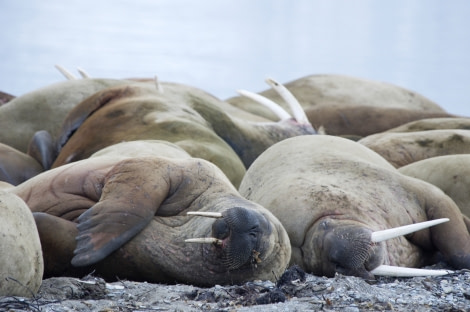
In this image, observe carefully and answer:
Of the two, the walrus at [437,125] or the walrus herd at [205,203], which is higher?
the walrus herd at [205,203]

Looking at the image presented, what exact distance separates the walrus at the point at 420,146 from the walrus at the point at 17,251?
15.7ft

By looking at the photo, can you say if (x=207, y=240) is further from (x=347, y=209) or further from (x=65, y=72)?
(x=65, y=72)

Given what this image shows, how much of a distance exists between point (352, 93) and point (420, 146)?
5.87 metres

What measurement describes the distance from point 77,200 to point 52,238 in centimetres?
57

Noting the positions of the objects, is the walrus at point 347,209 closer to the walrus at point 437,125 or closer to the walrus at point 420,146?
the walrus at point 420,146

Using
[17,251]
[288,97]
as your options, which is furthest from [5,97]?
[17,251]

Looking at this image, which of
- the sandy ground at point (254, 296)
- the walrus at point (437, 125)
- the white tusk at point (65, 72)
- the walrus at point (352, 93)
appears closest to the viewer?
the sandy ground at point (254, 296)

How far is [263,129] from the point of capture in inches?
385

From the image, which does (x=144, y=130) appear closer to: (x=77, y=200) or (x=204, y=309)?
(x=77, y=200)

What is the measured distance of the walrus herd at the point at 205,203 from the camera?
4.87 metres

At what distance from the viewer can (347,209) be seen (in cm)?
576

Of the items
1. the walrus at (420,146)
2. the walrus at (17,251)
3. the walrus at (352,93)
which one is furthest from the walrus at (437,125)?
the walrus at (17,251)

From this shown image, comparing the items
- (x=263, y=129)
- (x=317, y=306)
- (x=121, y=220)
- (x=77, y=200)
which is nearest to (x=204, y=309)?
(x=317, y=306)

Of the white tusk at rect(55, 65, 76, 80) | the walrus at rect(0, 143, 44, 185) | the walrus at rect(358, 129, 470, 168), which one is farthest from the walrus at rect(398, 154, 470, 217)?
the white tusk at rect(55, 65, 76, 80)
